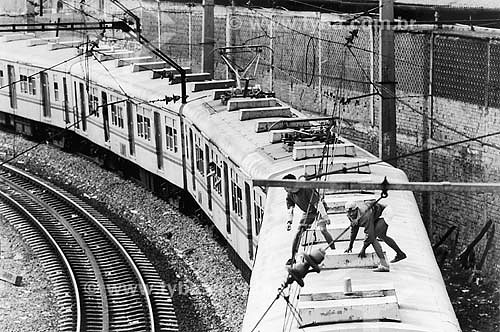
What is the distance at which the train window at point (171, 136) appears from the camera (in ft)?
60.3

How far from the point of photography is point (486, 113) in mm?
14805

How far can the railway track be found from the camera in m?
13.0

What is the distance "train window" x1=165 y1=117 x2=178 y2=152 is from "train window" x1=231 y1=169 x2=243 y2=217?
4867 mm

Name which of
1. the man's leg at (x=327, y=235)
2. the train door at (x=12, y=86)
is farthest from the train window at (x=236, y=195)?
the train door at (x=12, y=86)

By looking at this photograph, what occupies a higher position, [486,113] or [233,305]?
[486,113]

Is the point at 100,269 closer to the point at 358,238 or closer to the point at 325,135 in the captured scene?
the point at 325,135

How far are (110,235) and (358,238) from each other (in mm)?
9472

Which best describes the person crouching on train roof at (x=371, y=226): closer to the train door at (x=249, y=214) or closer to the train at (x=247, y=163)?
the train at (x=247, y=163)

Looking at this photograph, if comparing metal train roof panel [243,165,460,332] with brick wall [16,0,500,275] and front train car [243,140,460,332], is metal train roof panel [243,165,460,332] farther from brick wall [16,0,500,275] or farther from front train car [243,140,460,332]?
brick wall [16,0,500,275]

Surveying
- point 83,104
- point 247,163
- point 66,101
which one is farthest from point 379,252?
point 66,101

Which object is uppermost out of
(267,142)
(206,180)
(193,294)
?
(267,142)

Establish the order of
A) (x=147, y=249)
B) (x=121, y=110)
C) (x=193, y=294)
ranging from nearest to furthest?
(x=193, y=294), (x=147, y=249), (x=121, y=110)

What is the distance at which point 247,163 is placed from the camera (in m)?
12.1

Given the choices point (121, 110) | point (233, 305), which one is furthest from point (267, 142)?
point (121, 110)
